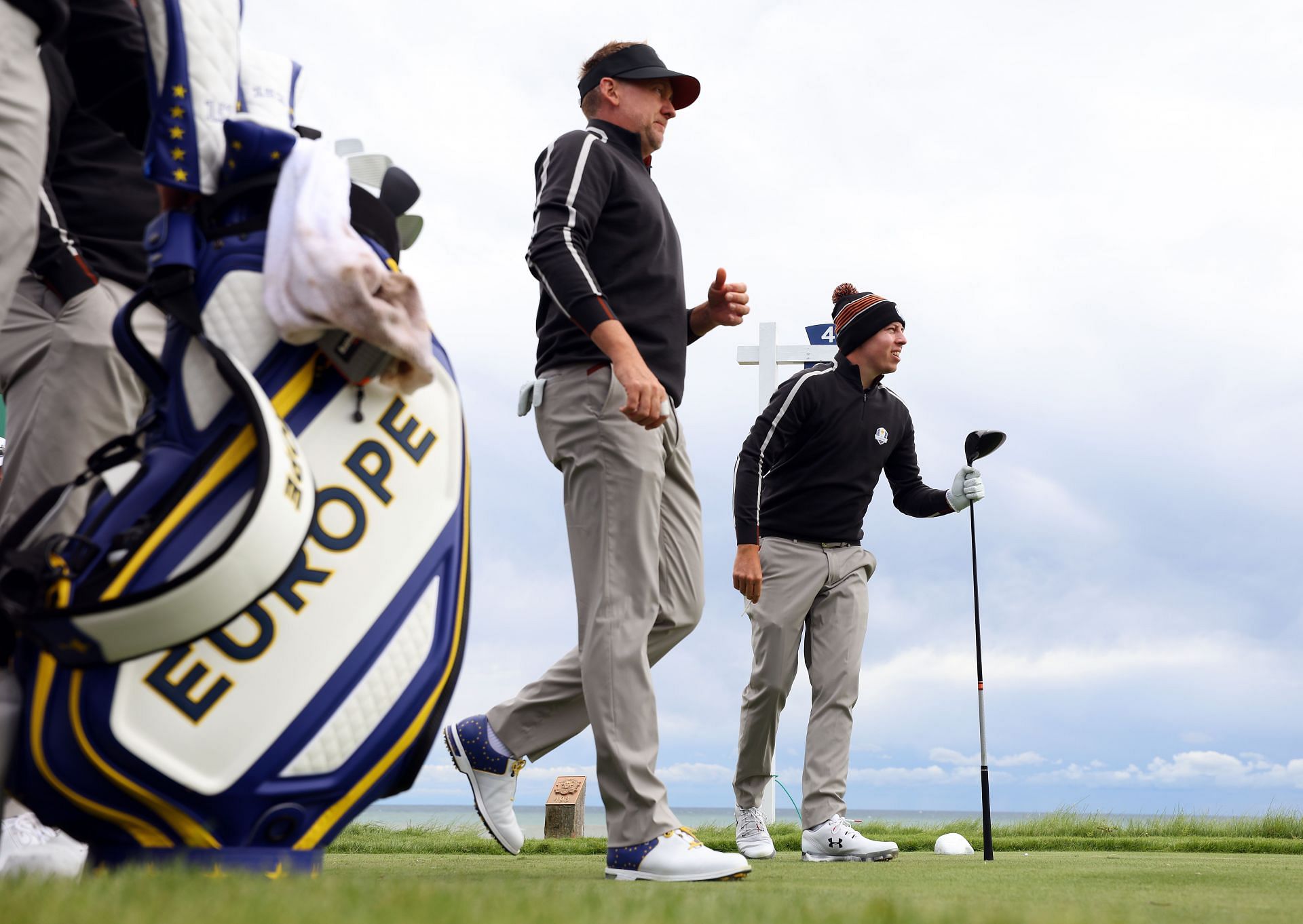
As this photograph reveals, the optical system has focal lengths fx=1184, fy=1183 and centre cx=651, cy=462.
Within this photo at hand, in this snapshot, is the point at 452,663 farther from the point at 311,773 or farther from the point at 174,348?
the point at 174,348

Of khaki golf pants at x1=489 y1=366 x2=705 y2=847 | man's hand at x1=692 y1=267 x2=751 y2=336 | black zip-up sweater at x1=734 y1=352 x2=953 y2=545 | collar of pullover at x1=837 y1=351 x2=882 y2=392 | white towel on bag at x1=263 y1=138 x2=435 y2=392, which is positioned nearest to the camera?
white towel on bag at x1=263 y1=138 x2=435 y2=392

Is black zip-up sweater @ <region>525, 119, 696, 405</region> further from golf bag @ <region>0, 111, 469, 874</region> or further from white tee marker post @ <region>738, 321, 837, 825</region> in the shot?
white tee marker post @ <region>738, 321, 837, 825</region>

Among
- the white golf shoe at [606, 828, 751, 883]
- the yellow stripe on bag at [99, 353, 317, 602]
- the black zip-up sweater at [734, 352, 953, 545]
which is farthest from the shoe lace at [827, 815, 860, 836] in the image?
the yellow stripe on bag at [99, 353, 317, 602]

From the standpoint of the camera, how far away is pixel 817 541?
5.24 metres

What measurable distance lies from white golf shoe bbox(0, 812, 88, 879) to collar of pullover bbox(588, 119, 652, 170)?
2.36m

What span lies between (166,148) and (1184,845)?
19.5ft

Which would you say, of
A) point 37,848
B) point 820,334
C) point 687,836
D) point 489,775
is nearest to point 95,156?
point 37,848

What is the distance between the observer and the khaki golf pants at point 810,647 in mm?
5090

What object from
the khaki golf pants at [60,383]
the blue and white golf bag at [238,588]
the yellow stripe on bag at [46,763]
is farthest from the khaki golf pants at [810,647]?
the yellow stripe on bag at [46,763]

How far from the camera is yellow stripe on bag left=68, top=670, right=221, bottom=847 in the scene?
1.75 m

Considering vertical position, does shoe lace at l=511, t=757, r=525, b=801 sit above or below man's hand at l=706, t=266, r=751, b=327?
below

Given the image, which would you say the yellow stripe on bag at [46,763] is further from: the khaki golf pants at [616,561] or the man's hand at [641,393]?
the man's hand at [641,393]

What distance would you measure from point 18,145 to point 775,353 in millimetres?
7601

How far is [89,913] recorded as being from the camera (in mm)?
1271
